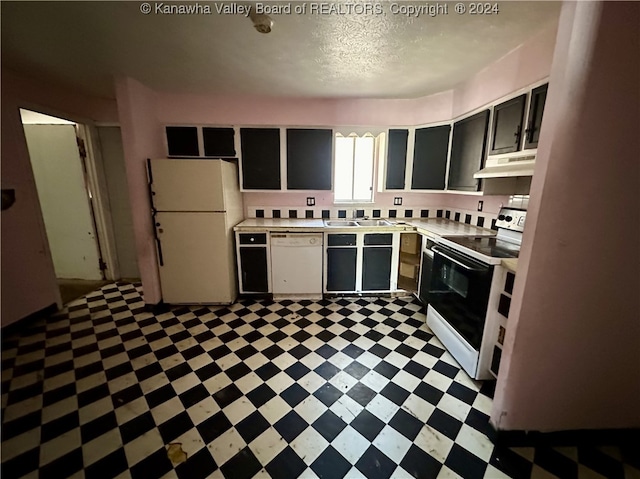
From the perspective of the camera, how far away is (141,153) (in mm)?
2453

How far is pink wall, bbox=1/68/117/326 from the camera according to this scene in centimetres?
218

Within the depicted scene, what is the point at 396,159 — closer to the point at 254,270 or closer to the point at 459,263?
the point at 459,263

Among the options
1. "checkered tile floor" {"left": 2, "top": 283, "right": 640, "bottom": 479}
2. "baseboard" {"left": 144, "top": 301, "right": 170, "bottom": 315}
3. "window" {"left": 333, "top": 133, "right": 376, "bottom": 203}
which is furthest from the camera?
"window" {"left": 333, "top": 133, "right": 376, "bottom": 203}

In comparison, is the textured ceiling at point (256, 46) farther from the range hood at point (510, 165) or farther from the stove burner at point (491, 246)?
the stove burner at point (491, 246)

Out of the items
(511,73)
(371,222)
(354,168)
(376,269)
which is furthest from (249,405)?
(511,73)

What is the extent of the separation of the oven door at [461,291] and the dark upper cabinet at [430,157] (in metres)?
1.05

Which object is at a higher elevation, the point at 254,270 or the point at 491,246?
the point at 491,246

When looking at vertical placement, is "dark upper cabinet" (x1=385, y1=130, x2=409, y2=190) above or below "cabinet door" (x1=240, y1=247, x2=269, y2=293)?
above

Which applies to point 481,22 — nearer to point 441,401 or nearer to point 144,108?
point 441,401

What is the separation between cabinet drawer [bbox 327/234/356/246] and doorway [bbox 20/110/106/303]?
122 inches

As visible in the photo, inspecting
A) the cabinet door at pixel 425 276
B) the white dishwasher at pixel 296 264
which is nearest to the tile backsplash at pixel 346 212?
the white dishwasher at pixel 296 264

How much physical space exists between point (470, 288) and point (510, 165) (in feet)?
3.12

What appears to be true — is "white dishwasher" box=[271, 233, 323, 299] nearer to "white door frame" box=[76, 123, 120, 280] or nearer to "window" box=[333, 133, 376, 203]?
"window" box=[333, 133, 376, 203]

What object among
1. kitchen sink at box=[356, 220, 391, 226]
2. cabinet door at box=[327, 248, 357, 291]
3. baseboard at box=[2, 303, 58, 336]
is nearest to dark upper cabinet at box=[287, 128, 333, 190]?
kitchen sink at box=[356, 220, 391, 226]
